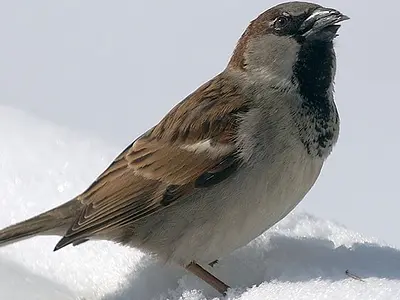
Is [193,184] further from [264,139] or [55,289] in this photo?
[55,289]

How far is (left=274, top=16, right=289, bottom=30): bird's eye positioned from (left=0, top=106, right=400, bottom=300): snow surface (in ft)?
1.94

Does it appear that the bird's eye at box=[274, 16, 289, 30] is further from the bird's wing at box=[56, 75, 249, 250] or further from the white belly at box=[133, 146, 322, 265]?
the white belly at box=[133, 146, 322, 265]

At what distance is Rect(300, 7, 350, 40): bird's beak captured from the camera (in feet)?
9.10

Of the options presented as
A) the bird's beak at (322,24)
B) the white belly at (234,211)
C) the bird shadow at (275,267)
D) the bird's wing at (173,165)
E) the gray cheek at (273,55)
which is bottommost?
the bird shadow at (275,267)

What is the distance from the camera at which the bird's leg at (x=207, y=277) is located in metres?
2.77

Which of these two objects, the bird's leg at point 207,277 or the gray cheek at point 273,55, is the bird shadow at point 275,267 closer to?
the bird's leg at point 207,277

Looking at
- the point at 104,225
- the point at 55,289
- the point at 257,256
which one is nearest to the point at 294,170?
the point at 257,256

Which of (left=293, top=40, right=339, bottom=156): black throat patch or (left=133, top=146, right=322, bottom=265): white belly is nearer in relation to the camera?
(left=133, top=146, right=322, bottom=265): white belly

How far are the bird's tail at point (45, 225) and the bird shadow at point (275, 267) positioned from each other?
0.80 ft

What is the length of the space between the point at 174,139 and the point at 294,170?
1.24ft

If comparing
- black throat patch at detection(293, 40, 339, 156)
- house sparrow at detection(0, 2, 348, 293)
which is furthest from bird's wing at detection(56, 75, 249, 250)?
black throat patch at detection(293, 40, 339, 156)

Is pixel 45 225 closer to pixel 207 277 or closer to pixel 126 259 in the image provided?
pixel 126 259

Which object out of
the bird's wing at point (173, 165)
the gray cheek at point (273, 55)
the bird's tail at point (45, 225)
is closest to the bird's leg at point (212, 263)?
the bird's wing at point (173, 165)

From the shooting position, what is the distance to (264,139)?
275 cm
